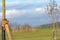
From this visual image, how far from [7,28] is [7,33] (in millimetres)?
46

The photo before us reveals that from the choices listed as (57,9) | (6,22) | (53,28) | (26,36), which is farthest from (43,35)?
(6,22)

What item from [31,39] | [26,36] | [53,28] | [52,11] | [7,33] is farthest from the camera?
[26,36]

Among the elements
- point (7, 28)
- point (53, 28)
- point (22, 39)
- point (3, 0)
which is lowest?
point (22, 39)

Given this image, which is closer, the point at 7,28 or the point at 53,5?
the point at 7,28

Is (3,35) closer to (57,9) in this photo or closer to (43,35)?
(57,9)

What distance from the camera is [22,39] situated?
32.0 ft

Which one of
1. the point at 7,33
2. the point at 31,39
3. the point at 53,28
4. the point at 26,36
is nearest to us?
→ the point at 7,33

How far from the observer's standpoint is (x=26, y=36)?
10344mm

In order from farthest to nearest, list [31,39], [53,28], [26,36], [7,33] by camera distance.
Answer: [26,36] → [31,39] → [53,28] → [7,33]

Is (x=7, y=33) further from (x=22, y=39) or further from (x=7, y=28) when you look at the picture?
(x=22, y=39)

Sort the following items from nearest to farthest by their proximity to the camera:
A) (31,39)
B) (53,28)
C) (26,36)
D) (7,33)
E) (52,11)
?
(7,33), (52,11), (53,28), (31,39), (26,36)

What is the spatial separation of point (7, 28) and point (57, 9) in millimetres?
6754

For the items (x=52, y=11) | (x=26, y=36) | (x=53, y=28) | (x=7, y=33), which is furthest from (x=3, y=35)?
(x=26, y=36)

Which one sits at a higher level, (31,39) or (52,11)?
(52,11)
